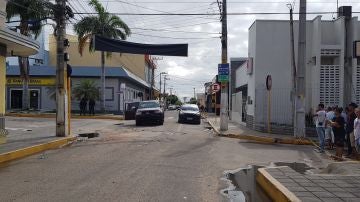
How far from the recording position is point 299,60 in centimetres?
2258

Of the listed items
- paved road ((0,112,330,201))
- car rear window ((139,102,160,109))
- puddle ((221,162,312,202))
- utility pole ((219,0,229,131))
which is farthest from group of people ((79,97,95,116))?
puddle ((221,162,312,202))

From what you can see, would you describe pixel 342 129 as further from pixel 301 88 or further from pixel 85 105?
pixel 85 105

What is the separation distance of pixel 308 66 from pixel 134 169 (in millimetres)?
18417

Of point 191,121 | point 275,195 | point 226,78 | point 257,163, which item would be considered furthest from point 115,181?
point 191,121

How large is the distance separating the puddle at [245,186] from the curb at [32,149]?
→ 6358 millimetres

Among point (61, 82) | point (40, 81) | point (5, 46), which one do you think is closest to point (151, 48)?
point (61, 82)

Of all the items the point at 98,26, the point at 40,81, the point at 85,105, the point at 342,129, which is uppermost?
the point at 98,26

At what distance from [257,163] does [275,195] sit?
545 cm

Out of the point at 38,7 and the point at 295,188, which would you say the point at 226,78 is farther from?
the point at 295,188

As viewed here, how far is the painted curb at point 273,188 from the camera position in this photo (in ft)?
26.5

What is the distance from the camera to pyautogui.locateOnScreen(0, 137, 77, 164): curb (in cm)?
1439

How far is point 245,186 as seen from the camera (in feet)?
34.5

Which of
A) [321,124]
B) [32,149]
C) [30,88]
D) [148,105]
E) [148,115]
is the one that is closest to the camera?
[32,149]

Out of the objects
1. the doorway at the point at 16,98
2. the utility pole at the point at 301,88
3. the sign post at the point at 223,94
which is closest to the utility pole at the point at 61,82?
the sign post at the point at 223,94
